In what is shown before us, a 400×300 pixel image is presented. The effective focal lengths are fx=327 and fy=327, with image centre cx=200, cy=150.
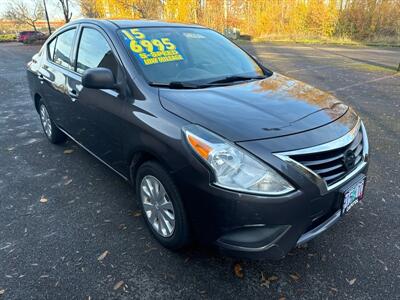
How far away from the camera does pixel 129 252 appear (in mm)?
2518

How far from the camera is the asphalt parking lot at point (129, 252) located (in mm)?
2166

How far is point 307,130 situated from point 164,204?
44.2 inches

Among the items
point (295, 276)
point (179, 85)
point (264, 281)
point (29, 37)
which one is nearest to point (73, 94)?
point (179, 85)

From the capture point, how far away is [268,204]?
1864 mm

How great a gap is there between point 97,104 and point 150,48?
2.28 feet

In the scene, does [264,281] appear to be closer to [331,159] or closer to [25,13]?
[331,159]

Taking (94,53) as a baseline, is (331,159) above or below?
below

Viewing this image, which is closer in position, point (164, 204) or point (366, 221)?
point (164, 204)

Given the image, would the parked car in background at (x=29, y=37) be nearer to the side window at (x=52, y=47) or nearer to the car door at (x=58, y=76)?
the side window at (x=52, y=47)

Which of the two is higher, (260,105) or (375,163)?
(260,105)

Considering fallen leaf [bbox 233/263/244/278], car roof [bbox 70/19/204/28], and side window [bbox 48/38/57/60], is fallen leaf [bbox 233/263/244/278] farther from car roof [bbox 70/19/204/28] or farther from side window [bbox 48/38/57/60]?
side window [bbox 48/38/57/60]

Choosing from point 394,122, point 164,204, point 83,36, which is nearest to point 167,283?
point 164,204

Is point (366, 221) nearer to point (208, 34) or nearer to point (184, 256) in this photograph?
point (184, 256)

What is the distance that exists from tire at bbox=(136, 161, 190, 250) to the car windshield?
74 centimetres
